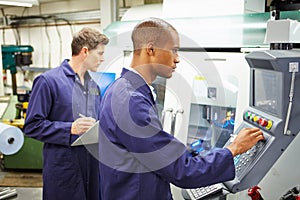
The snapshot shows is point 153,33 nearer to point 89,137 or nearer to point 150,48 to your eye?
point 150,48

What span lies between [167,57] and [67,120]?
36.9 inches

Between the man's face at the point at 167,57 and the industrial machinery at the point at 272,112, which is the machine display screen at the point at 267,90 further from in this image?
the man's face at the point at 167,57

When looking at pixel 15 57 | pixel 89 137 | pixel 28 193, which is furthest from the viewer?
pixel 15 57

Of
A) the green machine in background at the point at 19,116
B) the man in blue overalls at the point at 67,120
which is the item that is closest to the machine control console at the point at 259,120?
the man in blue overalls at the point at 67,120

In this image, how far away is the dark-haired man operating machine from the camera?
1155mm

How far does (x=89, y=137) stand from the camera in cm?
174

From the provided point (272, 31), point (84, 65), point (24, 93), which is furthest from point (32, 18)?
point (272, 31)

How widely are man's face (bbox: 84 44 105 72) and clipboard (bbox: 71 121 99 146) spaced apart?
1.57 ft

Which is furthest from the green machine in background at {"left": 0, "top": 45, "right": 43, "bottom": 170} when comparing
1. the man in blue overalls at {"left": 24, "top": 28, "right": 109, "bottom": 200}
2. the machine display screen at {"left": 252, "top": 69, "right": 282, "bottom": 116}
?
the machine display screen at {"left": 252, "top": 69, "right": 282, "bottom": 116}

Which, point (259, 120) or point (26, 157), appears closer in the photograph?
point (259, 120)

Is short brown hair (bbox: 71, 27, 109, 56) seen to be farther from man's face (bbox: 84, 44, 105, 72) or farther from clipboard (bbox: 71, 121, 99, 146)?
clipboard (bbox: 71, 121, 99, 146)

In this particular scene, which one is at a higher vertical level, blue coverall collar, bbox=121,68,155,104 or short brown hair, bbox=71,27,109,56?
short brown hair, bbox=71,27,109,56

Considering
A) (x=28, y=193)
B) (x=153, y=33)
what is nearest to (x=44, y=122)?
(x=153, y=33)

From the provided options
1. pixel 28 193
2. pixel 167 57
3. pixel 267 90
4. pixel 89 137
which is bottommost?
pixel 28 193
